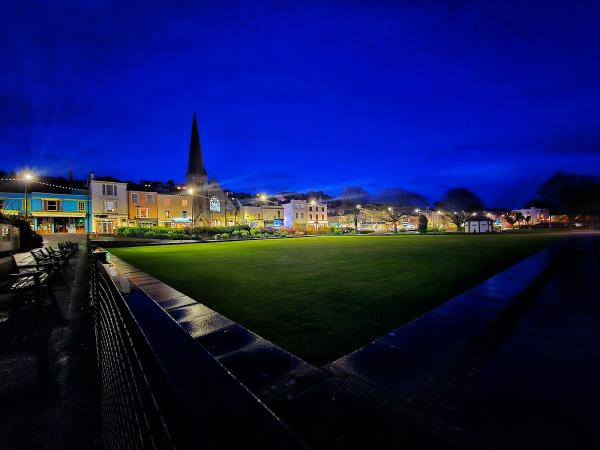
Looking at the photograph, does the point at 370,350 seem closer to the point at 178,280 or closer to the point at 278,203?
the point at 178,280

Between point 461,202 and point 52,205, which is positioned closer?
point 52,205

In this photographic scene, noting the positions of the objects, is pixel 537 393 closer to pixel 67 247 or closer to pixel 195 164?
pixel 67 247

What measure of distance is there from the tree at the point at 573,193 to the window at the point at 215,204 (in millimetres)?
77844

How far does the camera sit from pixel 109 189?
153 feet

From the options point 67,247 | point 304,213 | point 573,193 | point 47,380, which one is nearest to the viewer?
point 47,380

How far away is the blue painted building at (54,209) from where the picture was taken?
40969 millimetres

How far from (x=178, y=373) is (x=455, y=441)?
7.51ft

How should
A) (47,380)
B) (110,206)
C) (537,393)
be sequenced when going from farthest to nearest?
(110,206) → (47,380) → (537,393)

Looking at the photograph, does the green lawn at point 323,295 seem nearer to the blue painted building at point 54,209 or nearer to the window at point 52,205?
the blue painted building at point 54,209

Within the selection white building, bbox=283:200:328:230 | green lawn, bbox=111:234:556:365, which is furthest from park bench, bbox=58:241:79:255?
white building, bbox=283:200:328:230

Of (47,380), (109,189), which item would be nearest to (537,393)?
(47,380)

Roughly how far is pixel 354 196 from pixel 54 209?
2235 inches

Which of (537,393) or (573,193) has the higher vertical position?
(573,193)

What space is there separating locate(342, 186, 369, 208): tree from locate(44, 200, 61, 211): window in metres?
54.8
